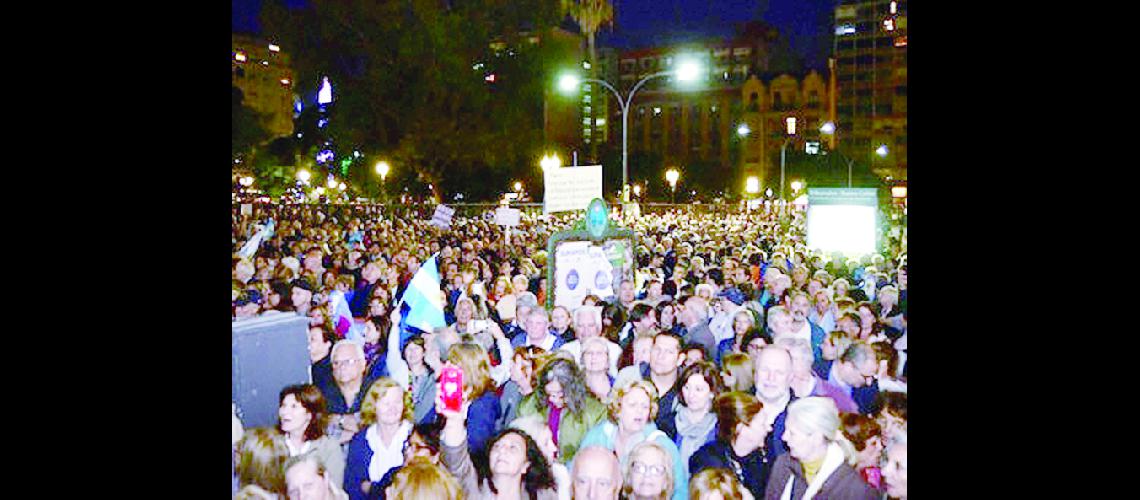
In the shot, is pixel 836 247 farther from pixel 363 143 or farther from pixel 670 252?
pixel 363 143

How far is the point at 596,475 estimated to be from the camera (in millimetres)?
5535

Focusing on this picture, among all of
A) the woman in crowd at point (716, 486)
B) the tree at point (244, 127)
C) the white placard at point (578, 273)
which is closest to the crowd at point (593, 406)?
the woman in crowd at point (716, 486)

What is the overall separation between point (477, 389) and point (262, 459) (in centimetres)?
150

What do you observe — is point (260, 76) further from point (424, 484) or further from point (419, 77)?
point (424, 484)

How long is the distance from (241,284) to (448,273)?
2.94 meters

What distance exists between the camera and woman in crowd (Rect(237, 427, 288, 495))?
5.85 metres

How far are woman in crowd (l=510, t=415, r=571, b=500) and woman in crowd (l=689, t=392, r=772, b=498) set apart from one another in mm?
784

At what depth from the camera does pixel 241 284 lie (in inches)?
442

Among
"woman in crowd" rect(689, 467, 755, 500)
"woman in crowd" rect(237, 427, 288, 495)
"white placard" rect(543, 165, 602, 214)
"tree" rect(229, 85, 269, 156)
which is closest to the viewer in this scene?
"woman in crowd" rect(689, 467, 755, 500)

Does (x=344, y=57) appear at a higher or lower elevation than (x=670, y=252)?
higher

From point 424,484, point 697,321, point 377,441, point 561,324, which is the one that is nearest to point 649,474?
point 424,484

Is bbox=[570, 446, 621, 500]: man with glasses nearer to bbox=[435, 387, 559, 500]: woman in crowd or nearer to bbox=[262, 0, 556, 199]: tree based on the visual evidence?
bbox=[435, 387, 559, 500]: woman in crowd

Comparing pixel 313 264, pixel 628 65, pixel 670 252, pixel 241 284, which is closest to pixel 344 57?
pixel 670 252

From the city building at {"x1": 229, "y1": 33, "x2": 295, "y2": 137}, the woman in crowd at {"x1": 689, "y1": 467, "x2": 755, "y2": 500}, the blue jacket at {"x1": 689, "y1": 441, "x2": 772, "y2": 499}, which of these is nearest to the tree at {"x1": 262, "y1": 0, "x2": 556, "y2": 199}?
the blue jacket at {"x1": 689, "y1": 441, "x2": 772, "y2": 499}
